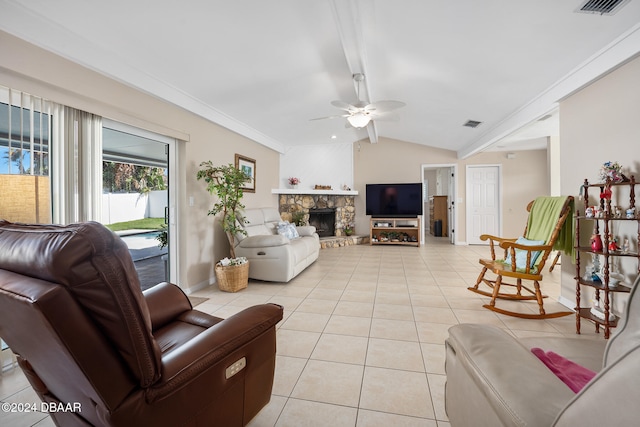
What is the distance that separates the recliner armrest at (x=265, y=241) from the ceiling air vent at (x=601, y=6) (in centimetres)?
351

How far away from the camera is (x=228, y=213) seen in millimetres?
3887

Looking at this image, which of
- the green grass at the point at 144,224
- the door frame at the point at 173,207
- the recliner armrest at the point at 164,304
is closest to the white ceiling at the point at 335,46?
the door frame at the point at 173,207

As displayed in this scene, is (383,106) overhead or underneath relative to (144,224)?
overhead

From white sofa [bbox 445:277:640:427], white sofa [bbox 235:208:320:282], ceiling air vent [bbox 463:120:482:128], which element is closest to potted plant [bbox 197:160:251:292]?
white sofa [bbox 235:208:320:282]

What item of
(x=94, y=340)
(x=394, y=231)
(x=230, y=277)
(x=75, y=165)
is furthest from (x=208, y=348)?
(x=394, y=231)

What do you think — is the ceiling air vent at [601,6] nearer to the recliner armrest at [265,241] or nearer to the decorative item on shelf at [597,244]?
the decorative item on shelf at [597,244]

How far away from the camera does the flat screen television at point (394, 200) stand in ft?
22.4

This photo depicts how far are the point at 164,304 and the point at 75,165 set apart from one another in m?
1.52

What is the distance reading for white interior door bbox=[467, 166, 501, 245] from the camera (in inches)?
→ 260

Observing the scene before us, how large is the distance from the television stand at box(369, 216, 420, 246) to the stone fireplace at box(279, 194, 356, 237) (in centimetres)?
67

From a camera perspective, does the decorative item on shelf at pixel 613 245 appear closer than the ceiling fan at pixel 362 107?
Yes

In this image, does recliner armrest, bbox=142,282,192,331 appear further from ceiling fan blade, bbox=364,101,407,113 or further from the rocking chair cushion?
the rocking chair cushion

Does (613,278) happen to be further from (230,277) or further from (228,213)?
(228,213)

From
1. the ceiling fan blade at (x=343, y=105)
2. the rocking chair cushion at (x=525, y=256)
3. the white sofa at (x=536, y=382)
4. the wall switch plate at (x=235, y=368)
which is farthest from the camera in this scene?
the ceiling fan blade at (x=343, y=105)
